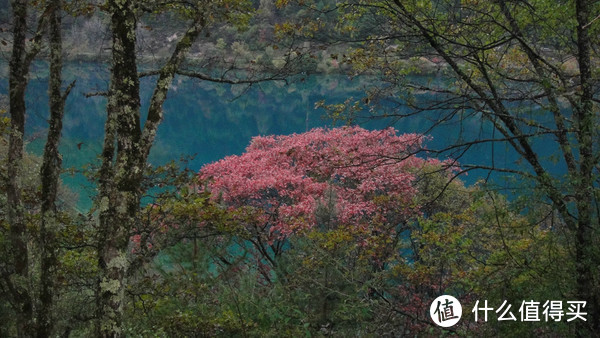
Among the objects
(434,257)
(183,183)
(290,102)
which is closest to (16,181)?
(183,183)

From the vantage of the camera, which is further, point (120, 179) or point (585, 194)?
point (585, 194)

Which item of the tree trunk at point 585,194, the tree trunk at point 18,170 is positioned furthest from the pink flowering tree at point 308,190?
the tree trunk at point 18,170

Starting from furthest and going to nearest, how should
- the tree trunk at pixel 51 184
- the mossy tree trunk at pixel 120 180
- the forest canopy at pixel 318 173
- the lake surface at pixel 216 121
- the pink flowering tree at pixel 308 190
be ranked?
1. the lake surface at pixel 216 121
2. the pink flowering tree at pixel 308 190
3. the tree trunk at pixel 51 184
4. the forest canopy at pixel 318 173
5. the mossy tree trunk at pixel 120 180

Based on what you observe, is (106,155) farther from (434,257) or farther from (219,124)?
(219,124)

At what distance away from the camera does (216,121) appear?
3269 centimetres

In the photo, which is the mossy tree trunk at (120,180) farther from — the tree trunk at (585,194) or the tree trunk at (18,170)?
the tree trunk at (585,194)

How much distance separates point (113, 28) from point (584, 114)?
10.5 feet

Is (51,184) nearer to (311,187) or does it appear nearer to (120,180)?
(120,180)

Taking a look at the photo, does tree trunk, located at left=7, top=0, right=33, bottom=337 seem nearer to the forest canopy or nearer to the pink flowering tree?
the forest canopy

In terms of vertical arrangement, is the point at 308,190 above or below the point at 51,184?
above

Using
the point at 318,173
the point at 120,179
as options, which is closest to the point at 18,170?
the point at 120,179

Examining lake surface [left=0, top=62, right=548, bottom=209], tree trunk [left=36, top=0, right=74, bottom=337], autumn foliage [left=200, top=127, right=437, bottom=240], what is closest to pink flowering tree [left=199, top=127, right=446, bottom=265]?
autumn foliage [left=200, top=127, right=437, bottom=240]

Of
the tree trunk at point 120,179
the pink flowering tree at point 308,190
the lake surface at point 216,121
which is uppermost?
the lake surface at point 216,121

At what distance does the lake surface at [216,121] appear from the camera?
2288cm
